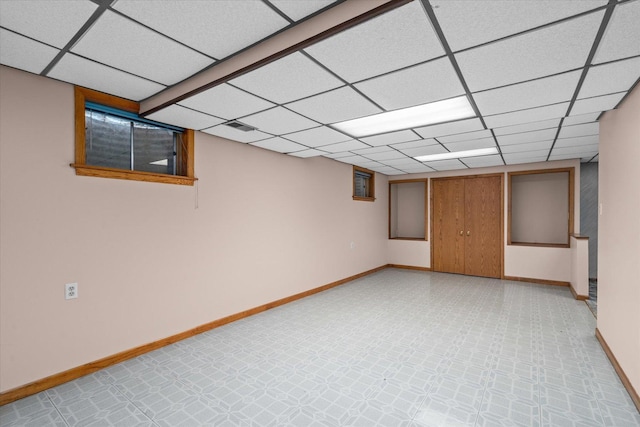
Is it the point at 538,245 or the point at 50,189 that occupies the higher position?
the point at 50,189

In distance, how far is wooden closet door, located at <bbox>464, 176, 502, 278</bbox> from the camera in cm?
644

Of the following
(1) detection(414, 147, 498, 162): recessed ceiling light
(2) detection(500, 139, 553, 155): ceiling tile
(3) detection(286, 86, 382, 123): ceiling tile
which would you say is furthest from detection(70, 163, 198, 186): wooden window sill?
(2) detection(500, 139, 553, 155): ceiling tile

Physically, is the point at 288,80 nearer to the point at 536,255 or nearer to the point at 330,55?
the point at 330,55

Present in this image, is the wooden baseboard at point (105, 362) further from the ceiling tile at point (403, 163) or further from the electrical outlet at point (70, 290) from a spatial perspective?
the ceiling tile at point (403, 163)

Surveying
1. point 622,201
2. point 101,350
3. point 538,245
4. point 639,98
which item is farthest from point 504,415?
point 538,245

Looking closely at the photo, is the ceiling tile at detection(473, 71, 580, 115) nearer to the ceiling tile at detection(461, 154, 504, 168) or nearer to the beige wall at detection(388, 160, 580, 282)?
the ceiling tile at detection(461, 154, 504, 168)

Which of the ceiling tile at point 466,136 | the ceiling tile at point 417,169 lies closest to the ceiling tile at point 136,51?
the ceiling tile at point 466,136

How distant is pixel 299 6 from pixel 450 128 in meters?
2.52

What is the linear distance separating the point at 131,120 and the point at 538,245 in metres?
7.06

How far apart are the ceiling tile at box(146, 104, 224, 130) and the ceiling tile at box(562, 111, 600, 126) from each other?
3686 mm

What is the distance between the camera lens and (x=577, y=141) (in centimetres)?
416

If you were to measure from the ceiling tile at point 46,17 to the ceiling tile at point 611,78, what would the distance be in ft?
10.3

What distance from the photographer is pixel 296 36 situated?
176cm

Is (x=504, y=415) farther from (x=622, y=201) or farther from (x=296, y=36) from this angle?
(x=296, y=36)
